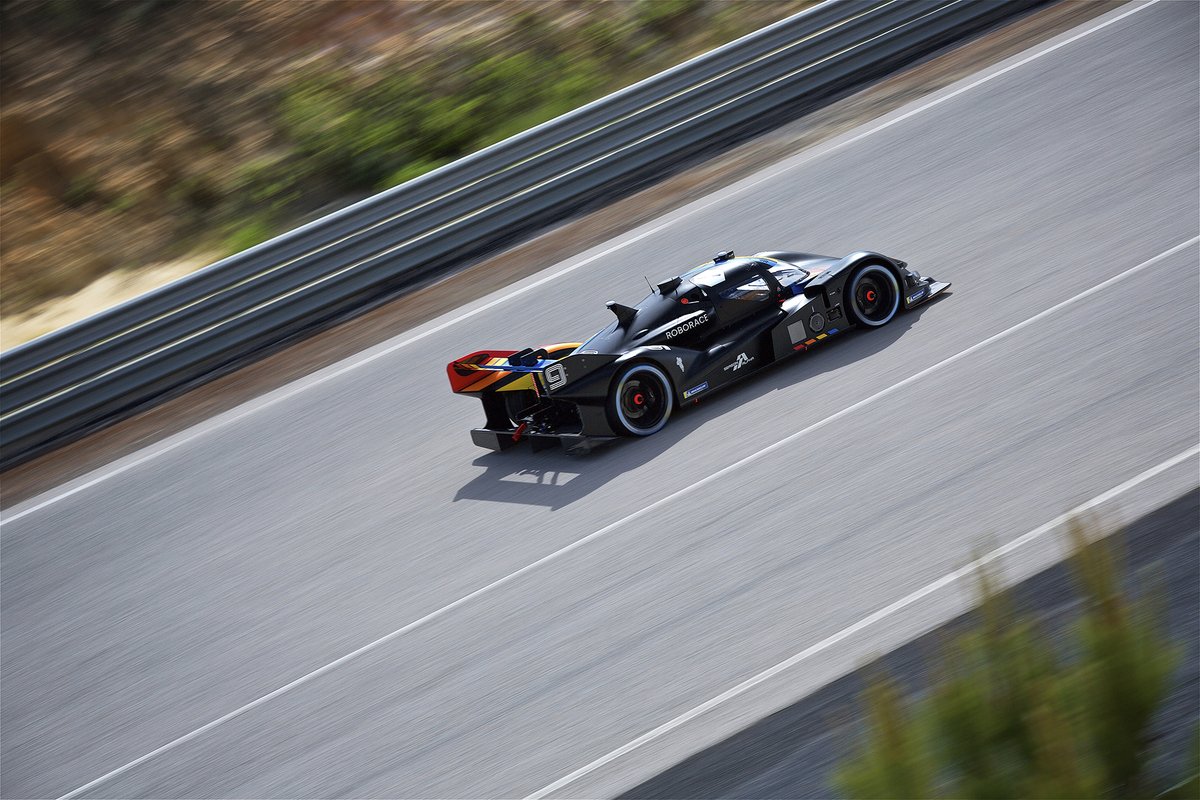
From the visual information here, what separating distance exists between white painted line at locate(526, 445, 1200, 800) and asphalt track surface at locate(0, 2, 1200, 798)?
0.03 metres

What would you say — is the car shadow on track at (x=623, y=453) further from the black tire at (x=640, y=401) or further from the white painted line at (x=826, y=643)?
the white painted line at (x=826, y=643)

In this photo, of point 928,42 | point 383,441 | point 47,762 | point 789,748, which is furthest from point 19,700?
point 928,42

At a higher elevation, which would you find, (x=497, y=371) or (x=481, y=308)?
(x=481, y=308)

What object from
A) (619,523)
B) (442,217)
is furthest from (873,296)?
(442,217)

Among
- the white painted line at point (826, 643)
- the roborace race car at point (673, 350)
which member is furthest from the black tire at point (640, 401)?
the white painted line at point (826, 643)

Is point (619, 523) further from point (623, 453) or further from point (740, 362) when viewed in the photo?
point (740, 362)

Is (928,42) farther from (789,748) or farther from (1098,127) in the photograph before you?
(789,748)

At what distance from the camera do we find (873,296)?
925 centimetres

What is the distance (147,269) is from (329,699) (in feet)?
31.7

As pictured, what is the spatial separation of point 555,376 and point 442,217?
15.3 feet

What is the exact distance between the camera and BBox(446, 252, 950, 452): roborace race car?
848 centimetres

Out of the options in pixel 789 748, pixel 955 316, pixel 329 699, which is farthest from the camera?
pixel 955 316

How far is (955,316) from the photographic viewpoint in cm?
909

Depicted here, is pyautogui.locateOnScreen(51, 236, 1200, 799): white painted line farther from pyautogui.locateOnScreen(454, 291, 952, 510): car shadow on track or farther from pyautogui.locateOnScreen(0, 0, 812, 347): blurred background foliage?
pyautogui.locateOnScreen(0, 0, 812, 347): blurred background foliage
